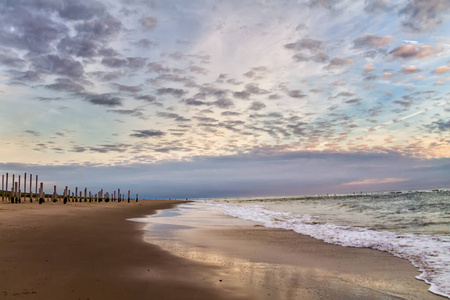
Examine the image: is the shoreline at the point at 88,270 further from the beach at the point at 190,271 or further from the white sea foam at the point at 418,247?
the white sea foam at the point at 418,247

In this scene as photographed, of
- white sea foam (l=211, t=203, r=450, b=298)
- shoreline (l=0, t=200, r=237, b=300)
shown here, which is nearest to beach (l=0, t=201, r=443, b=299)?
shoreline (l=0, t=200, r=237, b=300)

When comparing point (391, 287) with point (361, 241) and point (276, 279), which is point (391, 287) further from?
point (361, 241)

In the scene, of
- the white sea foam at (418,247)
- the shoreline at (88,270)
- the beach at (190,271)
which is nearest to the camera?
the shoreline at (88,270)

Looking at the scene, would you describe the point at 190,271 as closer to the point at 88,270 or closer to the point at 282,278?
the point at 282,278

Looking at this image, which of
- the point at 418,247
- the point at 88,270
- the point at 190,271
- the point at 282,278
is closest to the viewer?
the point at 88,270

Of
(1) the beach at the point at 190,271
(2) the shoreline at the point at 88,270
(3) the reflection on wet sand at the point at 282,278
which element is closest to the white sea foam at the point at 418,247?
(1) the beach at the point at 190,271

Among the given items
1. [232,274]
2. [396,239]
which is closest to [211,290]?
[232,274]

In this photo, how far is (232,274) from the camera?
6.30 m

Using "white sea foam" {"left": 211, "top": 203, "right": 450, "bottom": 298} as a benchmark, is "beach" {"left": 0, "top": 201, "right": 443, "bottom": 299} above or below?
above

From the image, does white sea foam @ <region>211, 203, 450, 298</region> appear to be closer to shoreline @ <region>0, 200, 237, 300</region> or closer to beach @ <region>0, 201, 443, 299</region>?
beach @ <region>0, 201, 443, 299</region>

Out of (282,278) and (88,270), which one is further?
(282,278)

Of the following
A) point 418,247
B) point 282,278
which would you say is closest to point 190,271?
point 282,278

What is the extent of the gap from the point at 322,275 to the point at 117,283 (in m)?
4.24

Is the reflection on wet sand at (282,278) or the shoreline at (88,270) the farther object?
the reflection on wet sand at (282,278)
